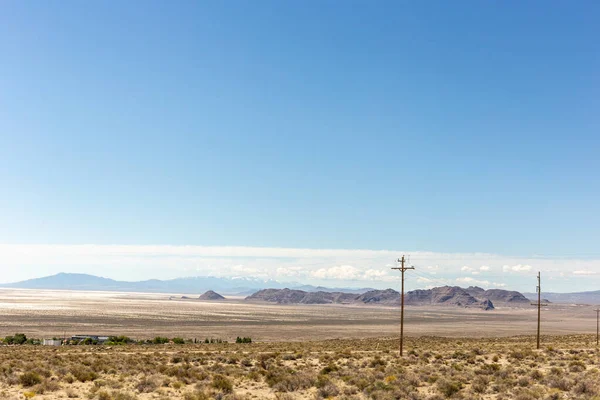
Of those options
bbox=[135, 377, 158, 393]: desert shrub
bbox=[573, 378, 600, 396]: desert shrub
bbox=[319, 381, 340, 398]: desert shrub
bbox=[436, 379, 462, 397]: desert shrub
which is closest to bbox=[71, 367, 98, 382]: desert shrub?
bbox=[135, 377, 158, 393]: desert shrub

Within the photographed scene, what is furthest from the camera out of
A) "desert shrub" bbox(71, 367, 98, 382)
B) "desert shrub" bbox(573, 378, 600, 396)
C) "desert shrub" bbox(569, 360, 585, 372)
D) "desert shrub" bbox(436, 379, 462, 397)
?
"desert shrub" bbox(569, 360, 585, 372)

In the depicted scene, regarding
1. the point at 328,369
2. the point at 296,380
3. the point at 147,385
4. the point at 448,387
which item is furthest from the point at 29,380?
the point at 448,387

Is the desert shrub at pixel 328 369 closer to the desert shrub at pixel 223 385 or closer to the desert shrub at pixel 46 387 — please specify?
the desert shrub at pixel 223 385

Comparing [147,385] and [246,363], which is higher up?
[147,385]

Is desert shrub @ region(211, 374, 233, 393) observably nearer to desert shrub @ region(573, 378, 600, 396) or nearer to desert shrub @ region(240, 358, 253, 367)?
desert shrub @ region(240, 358, 253, 367)

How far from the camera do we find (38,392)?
19.4 m

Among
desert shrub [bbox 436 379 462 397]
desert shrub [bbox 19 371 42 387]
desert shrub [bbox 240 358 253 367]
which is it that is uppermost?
desert shrub [bbox 436 379 462 397]

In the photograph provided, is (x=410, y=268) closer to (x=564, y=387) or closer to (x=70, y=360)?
(x=564, y=387)

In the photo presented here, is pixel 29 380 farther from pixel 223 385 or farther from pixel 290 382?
pixel 290 382

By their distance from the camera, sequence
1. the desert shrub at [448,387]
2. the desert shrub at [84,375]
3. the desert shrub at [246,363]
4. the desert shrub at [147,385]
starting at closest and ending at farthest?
1. the desert shrub at [448,387]
2. the desert shrub at [147,385]
3. the desert shrub at [84,375]
4. the desert shrub at [246,363]

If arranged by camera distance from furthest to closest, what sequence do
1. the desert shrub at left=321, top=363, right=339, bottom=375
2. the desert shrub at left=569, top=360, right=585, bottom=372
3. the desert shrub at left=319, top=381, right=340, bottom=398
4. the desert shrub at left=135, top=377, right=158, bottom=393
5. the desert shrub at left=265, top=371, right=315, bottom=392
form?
the desert shrub at left=569, top=360, right=585, bottom=372, the desert shrub at left=321, top=363, right=339, bottom=375, the desert shrub at left=265, top=371, right=315, bottom=392, the desert shrub at left=135, top=377, right=158, bottom=393, the desert shrub at left=319, top=381, right=340, bottom=398

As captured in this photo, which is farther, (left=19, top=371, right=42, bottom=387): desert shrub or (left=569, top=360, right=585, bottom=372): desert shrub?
(left=569, top=360, right=585, bottom=372): desert shrub

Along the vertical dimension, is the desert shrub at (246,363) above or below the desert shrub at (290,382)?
below

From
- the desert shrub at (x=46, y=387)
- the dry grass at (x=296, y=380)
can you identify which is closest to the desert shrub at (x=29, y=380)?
the dry grass at (x=296, y=380)
